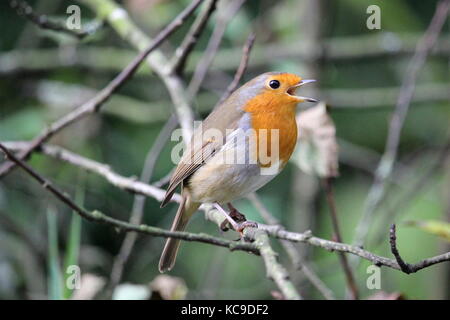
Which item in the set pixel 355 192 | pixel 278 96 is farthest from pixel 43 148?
pixel 355 192

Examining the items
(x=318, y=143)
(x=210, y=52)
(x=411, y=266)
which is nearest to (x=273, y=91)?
(x=318, y=143)

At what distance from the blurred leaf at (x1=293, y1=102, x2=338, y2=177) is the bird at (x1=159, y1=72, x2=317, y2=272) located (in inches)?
2.0

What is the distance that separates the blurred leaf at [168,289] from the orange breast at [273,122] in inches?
25.4

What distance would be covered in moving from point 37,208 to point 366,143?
9.37ft

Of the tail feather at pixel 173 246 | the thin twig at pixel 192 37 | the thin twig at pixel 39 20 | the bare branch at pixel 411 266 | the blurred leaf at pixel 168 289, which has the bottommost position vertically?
the bare branch at pixel 411 266

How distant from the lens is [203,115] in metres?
5.42

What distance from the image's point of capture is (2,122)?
4.78m

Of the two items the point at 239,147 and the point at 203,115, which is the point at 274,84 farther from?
the point at 203,115

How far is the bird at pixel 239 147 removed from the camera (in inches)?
118

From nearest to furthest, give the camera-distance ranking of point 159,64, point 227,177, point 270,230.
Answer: point 270,230 < point 227,177 < point 159,64

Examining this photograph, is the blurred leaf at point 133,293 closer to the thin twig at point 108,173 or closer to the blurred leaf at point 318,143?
the thin twig at point 108,173

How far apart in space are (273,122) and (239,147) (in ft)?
0.71

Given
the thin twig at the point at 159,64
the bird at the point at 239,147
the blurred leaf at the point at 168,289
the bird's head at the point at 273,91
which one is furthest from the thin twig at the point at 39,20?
the blurred leaf at the point at 168,289

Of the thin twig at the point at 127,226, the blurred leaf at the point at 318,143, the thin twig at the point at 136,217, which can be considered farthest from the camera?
the thin twig at the point at 136,217
